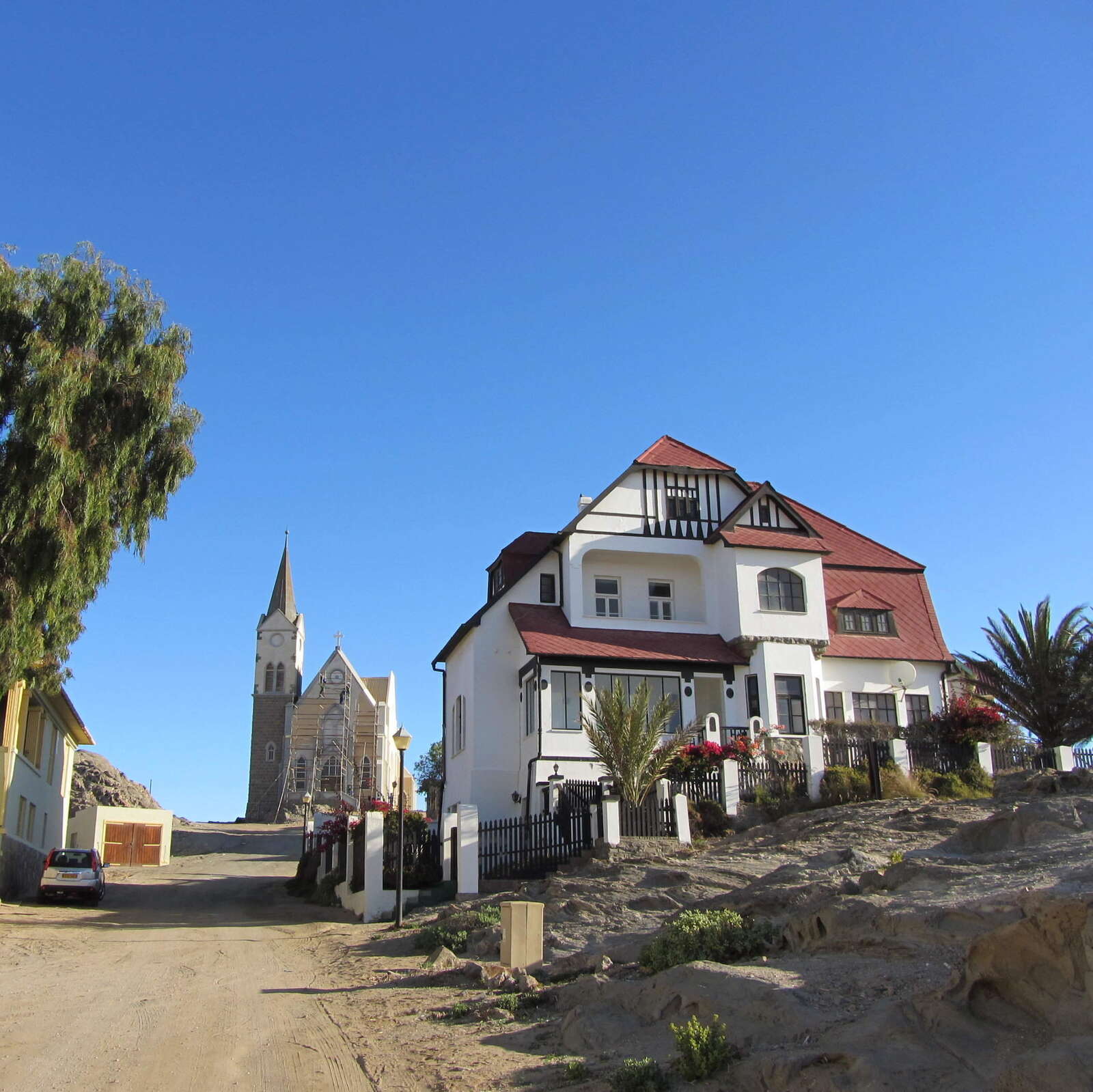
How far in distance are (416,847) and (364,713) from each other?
63.8m

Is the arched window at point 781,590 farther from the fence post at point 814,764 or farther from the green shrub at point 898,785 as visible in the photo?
the green shrub at point 898,785

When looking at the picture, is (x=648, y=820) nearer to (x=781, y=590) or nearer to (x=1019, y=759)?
(x=1019, y=759)

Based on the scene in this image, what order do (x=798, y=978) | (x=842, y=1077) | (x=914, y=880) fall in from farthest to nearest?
(x=914, y=880) < (x=798, y=978) < (x=842, y=1077)

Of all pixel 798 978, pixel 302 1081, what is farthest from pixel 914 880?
pixel 302 1081

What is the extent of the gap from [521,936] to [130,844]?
41.6 metres

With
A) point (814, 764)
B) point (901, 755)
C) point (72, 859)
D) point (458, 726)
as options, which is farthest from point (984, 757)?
point (72, 859)

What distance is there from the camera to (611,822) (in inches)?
822

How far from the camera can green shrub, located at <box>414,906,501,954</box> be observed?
51.6 feet

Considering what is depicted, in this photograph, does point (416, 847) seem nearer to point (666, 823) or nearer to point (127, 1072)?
point (666, 823)

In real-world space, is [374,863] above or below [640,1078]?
above

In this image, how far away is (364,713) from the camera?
85.6m

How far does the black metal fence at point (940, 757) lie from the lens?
2500 cm

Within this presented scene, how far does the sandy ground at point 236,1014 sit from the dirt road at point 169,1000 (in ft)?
0.09

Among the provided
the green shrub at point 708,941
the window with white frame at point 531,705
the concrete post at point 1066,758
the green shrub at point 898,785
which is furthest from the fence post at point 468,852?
the concrete post at point 1066,758
